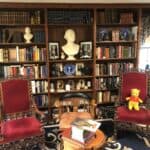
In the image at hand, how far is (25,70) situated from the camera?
3.82 metres

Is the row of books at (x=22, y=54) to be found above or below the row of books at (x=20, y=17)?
below

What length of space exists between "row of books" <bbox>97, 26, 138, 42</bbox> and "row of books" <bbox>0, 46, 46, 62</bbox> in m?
1.03

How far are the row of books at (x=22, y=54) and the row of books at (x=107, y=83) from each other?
41.9 inches

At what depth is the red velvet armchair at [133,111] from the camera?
3.17 metres

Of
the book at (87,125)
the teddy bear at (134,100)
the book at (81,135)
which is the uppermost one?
the teddy bear at (134,100)

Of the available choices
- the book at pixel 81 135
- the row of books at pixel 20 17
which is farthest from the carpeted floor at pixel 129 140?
the row of books at pixel 20 17

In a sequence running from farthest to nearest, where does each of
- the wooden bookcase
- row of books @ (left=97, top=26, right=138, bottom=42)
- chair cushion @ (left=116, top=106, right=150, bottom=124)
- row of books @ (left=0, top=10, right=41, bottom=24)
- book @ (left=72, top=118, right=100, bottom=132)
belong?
row of books @ (left=97, top=26, right=138, bottom=42) < the wooden bookcase < row of books @ (left=0, top=10, right=41, bottom=24) < chair cushion @ (left=116, top=106, right=150, bottom=124) < book @ (left=72, top=118, right=100, bottom=132)

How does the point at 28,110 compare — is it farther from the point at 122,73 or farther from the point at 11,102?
the point at 122,73

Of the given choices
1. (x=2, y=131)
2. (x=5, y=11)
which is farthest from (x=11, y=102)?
(x=5, y=11)

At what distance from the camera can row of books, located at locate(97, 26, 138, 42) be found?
13.0 feet

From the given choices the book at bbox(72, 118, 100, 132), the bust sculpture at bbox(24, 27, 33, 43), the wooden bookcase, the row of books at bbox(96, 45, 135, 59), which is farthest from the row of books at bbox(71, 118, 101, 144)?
the bust sculpture at bbox(24, 27, 33, 43)

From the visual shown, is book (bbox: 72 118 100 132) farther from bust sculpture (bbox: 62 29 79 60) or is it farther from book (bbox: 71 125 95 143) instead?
bust sculpture (bbox: 62 29 79 60)

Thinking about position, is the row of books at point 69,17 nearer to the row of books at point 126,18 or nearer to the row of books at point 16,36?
the row of books at point 16,36

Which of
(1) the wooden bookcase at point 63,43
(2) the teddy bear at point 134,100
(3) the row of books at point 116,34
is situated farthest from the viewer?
(3) the row of books at point 116,34
